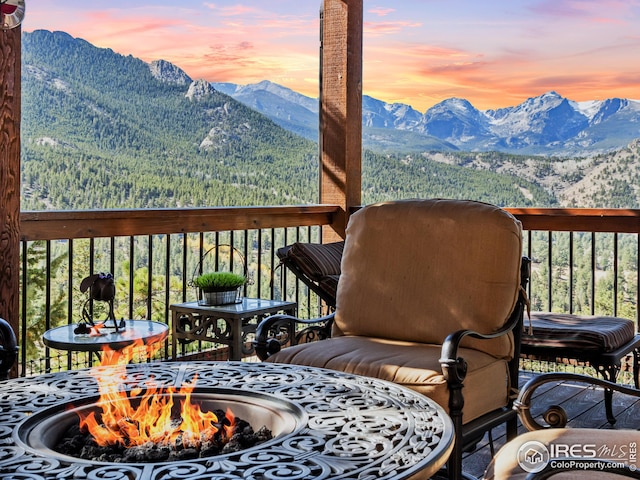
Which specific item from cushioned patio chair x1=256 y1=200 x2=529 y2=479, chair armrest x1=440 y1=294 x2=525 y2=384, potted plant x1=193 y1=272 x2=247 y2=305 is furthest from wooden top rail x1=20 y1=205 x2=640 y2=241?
chair armrest x1=440 y1=294 x2=525 y2=384

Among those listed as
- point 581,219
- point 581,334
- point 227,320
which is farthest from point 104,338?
point 581,219

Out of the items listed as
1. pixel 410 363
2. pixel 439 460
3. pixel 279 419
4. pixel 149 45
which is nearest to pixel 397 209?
pixel 410 363

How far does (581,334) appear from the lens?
3744 millimetres

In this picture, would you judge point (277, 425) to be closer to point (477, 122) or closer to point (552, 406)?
point (552, 406)

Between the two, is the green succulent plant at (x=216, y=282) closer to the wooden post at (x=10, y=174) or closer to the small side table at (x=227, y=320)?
the small side table at (x=227, y=320)

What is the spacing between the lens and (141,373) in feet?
7.88

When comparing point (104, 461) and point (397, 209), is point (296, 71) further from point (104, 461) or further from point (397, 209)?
point (104, 461)

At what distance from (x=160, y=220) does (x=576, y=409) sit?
2613 mm

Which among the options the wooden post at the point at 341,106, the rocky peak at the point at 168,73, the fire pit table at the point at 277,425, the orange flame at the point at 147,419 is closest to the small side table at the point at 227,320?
the fire pit table at the point at 277,425

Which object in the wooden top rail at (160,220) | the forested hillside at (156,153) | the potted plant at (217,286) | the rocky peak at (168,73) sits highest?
the rocky peak at (168,73)

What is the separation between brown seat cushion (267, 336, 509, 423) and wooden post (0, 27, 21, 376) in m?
1.40

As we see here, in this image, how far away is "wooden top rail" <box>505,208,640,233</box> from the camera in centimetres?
485

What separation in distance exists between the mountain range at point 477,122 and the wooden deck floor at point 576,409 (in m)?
2.23

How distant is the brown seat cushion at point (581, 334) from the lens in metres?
3.71
